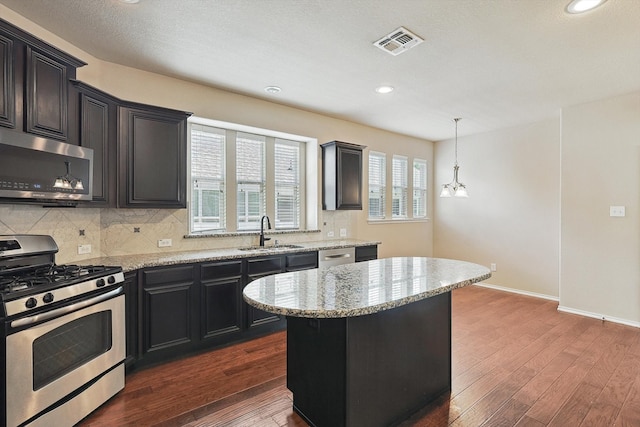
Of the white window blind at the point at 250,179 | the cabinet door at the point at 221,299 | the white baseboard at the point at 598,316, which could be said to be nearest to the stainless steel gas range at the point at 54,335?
the cabinet door at the point at 221,299

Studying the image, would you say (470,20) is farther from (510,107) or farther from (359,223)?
(359,223)

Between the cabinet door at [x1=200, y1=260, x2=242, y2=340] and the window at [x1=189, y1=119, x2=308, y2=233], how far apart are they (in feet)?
2.63

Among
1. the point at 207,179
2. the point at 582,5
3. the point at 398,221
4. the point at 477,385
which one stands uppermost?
the point at 582,5

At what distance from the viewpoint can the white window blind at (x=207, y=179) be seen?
12.3 ft

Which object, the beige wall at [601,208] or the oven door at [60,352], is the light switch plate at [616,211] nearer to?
the beige wall at [601,208]

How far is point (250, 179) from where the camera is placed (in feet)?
13.8

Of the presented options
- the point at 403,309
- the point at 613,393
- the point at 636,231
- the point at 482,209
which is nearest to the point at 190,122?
the point at 403,309

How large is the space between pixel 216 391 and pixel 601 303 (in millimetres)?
4679

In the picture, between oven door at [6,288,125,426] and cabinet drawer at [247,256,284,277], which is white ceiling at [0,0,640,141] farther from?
oven door at [6,288,125,426]

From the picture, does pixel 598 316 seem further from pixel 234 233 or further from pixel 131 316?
pixel 131 316

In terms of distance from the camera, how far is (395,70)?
321 centimetres

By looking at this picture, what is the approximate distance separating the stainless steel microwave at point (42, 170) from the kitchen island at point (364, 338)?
163 centimetres

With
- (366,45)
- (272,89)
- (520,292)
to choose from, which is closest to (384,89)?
(366,45)

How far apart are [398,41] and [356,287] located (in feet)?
6.66
